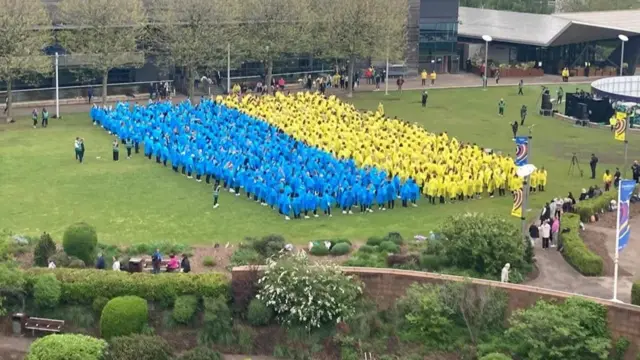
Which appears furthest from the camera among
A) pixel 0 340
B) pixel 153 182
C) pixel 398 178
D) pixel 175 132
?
pixel 175 132

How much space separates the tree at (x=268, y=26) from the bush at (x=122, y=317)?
32126mm

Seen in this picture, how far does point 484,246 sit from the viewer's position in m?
25.5

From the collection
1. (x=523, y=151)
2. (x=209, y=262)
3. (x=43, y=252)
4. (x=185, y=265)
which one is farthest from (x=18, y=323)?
(x=523, y=151)

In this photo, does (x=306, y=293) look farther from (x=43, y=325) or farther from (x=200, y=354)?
(x=43, y=325)

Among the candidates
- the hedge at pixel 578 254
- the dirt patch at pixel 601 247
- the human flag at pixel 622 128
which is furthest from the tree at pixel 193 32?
the hedge at pixel 578 254

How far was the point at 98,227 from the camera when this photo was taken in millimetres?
30922

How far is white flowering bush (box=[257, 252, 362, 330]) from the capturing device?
78.1ft

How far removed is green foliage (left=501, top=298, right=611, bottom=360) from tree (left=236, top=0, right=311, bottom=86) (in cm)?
3474

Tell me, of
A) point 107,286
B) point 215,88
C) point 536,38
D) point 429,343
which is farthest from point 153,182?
point 536,38

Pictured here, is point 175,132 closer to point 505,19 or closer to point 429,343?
point 429,343

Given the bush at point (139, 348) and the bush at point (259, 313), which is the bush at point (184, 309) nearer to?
the bush at point (259, 313)

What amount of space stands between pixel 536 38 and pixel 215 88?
21.9 m

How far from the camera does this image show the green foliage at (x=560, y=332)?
21.5 m

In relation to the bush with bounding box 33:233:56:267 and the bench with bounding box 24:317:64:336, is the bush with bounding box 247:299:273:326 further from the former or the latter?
the bush with bounding box 33:233:56:267
